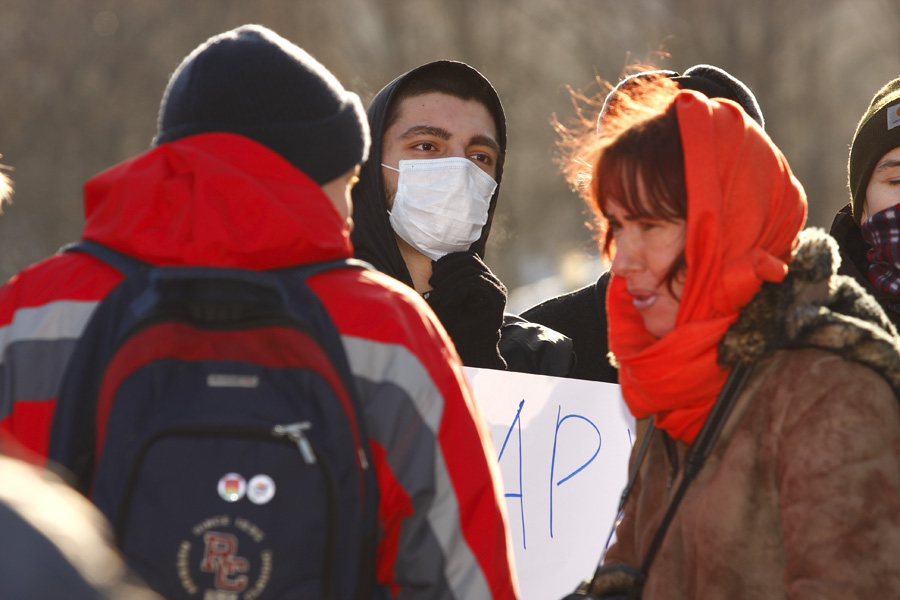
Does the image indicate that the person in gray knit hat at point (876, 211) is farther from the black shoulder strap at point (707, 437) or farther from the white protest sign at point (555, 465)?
the black shoulder strap at point (707, 437)

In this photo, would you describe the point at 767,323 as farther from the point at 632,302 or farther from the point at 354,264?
the point at 354,264

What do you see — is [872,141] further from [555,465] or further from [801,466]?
[801,466]

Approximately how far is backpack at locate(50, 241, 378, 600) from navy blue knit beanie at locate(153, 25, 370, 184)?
264mm

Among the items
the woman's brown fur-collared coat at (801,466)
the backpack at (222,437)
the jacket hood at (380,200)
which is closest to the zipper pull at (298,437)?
the backpack at (222,437)

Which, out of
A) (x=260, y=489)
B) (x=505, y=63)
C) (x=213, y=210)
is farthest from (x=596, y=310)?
(x=505, y=63)

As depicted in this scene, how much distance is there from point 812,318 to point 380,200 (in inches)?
72.7

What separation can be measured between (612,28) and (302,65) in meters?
22.1

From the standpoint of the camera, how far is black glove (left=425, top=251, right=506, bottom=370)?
10.5ft

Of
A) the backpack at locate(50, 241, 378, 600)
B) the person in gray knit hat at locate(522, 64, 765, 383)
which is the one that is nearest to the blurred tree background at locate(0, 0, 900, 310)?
the person in gray knit hat at locate(522, 64, 765, 383)

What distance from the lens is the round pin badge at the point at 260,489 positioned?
4.84 feet

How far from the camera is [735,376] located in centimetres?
199

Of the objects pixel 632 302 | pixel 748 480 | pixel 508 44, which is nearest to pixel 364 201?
pixel 632 302

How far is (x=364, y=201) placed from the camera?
3.51 m

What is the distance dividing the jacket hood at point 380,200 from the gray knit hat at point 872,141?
3.98ft
